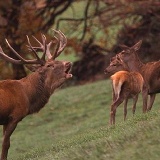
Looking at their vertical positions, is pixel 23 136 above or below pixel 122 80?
below

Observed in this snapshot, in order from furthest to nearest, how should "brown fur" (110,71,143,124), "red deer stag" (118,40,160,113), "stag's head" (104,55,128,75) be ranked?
"stag's head" (104,55,128,75), "red deer stag" (118,40,160,113), "brown fur" (110,71,143,124)

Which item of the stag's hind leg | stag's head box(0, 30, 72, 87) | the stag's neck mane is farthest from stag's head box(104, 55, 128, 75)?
the stag's neck mane

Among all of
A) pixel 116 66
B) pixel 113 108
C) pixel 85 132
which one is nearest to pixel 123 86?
pixel 113 108

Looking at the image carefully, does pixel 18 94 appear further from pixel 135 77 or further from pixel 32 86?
pixel 135 77

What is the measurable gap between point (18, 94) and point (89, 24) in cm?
2011

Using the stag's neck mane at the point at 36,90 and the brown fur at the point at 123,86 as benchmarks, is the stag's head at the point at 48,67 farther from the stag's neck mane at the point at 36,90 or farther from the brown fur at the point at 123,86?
the brown fur at the point at 123,86

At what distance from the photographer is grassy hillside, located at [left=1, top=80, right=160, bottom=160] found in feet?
31.7

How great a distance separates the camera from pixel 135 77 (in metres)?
15.0

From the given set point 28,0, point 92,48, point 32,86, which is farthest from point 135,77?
point 92,48

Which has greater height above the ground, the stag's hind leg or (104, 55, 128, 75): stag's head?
(104, 55, 128, 75): stag's head

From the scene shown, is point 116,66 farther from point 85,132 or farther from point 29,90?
point 29,90

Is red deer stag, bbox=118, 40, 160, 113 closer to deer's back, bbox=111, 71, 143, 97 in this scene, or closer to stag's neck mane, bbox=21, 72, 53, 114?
deer's back, bbox=111, 71, 143, 97

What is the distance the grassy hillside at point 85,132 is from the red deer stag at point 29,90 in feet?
2.43

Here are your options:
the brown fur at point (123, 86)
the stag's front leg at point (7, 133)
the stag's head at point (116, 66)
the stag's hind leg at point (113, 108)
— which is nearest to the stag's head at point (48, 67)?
the stag's front leg at point (7, 133)
